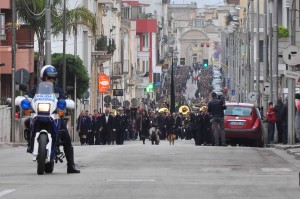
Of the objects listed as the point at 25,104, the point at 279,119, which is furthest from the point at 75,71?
the point at 25,104

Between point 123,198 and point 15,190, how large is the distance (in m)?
1.94

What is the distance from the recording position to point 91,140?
175 feet

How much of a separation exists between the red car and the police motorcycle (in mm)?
20009

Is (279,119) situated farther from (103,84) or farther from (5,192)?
(103,84)

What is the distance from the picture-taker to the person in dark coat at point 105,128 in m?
53.6

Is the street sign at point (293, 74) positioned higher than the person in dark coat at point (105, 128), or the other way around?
the street sign at point (293, 74)

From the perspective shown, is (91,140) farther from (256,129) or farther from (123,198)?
(123,198)

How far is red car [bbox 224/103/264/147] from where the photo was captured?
39.8 meters

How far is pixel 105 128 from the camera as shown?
177 feet

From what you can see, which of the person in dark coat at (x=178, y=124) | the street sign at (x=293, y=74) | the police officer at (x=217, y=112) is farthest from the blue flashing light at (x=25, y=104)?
the person in dark coat at (x=178, y=124)

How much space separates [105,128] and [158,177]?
34531 mm

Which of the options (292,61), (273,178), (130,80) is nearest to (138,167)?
(273,178)

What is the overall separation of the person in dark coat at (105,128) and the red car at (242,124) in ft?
45.5

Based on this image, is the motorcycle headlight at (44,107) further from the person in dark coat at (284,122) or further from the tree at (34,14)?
the tree at (34,14)
